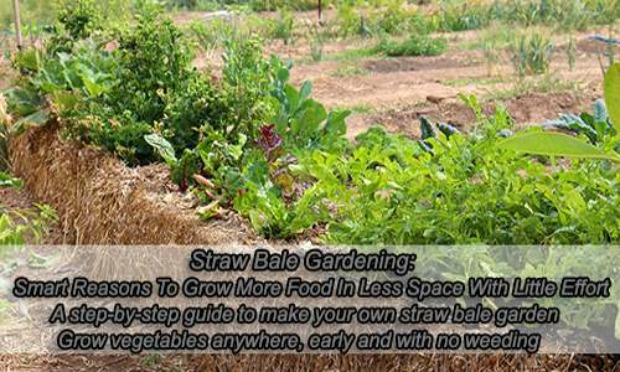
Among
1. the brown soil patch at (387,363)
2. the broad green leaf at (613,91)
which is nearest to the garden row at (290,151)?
the broad green leaf at (613,91)

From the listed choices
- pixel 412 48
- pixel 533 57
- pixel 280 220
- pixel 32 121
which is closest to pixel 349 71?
pixel 412 48

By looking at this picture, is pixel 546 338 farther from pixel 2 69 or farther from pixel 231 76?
pixel 2 69

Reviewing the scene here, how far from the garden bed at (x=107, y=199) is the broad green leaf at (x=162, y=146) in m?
0.12

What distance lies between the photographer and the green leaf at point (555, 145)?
7.30 feet

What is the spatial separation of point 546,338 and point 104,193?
7.67 feet

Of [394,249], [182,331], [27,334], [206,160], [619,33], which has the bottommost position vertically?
[619,33]

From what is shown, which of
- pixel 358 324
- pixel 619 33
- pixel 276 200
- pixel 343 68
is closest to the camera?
pixel 358 324

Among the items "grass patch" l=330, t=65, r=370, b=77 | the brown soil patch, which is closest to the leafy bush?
the brown soil patch

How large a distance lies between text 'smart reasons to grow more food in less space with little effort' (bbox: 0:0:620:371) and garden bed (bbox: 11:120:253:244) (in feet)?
0.04

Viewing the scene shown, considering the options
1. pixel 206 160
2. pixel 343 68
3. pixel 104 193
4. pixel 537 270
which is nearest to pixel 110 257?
pixel 104 193

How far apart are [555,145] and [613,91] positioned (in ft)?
0.73

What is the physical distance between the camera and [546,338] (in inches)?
102

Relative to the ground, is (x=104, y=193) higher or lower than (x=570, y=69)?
higher

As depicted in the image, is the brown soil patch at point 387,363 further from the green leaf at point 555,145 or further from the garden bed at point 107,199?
the green leaf at point 555,145
